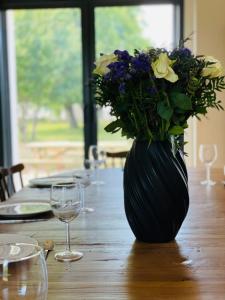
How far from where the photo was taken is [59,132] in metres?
4.77

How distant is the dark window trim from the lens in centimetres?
445

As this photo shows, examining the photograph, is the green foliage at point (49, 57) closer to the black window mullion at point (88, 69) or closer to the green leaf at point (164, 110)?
the black window mullion at point (88, 69)

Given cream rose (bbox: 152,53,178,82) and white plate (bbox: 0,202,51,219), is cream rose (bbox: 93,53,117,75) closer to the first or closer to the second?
cream rose (bbox: 152,53,178,82)

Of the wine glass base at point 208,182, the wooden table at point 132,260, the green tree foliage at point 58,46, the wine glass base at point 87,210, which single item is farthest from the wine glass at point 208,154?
the green tree foliage at point 58,46

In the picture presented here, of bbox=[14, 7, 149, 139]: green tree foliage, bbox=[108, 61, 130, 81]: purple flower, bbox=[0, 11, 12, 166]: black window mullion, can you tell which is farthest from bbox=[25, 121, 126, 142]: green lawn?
bbox=[108, 61, 130, 81]: purple flower

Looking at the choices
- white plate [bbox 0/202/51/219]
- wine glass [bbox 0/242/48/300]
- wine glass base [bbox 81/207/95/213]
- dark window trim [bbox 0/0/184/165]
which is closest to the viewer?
wine glass [bbox 0/242/48/300]

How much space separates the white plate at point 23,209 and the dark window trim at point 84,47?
2773 mm

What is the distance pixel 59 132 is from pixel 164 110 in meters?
3.60

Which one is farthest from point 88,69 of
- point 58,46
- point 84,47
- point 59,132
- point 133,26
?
point 59,132

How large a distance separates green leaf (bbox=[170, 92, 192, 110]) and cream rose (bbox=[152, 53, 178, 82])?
0.05 metres

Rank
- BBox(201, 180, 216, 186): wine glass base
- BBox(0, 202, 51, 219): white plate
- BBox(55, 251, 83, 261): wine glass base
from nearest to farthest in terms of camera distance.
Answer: BBox(55, 251, 83, 261): wine glass base
BBox(0, 202, 51, 219): white plate
BBox(201, 180, 216, 186): wine glass base

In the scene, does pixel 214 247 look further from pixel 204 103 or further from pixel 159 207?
pixel 204 103

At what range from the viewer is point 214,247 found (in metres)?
1.29

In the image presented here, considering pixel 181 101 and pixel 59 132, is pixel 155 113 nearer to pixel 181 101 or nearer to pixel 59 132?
pixel 181 101
